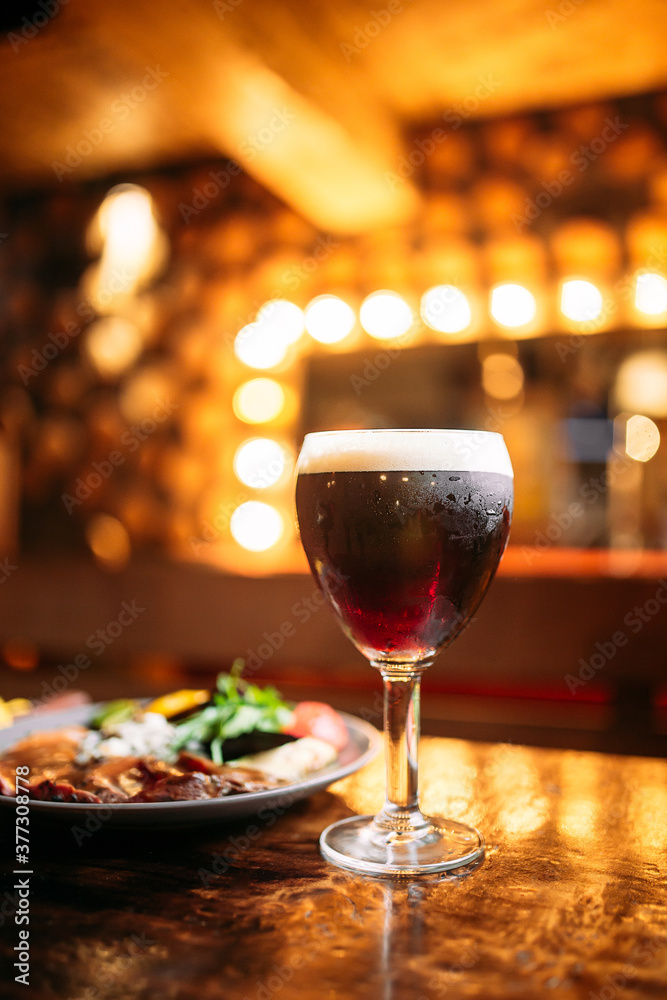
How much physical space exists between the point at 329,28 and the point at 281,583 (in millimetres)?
2134

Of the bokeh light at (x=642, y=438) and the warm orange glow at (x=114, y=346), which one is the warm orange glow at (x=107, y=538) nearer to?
the warm orange glow at (x=114, y=346)

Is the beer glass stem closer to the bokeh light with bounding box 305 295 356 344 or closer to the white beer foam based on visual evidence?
the white beer foam

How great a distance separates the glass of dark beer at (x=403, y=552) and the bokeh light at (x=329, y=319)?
4218 millimetres

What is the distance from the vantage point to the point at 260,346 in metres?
5.02

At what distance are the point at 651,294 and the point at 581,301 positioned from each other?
33 centimetres

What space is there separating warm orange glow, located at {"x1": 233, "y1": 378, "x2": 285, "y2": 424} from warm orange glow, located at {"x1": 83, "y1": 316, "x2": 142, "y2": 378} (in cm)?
71

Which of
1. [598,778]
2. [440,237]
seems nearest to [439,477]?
[598,778]

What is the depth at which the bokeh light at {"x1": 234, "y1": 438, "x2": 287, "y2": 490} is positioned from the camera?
16.8 ft

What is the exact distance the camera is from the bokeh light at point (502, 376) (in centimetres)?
440

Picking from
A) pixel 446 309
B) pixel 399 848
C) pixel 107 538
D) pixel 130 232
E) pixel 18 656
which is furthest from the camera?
pixel 107 538

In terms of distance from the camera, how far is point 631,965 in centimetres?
45

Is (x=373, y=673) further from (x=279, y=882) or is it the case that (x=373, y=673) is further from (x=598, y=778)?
(x=279, y=882)

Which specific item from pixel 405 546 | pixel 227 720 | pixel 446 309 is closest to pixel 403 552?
pixel 405 546

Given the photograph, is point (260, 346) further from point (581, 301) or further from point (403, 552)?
point (403, 552)
